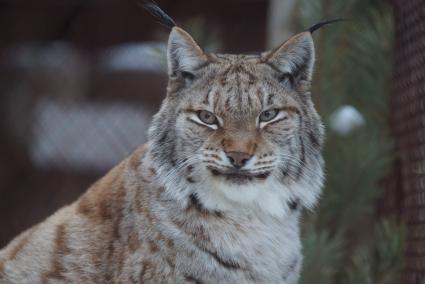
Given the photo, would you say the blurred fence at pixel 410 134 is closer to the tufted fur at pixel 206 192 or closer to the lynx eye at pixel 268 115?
the tufted fur at pixel 206 192

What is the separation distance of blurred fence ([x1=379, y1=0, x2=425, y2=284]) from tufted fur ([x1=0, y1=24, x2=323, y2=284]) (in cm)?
97

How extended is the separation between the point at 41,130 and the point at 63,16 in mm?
999

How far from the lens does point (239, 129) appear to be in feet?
10.9

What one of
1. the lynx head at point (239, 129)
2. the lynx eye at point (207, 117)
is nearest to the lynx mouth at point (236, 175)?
the lynx head at point (239, 129)

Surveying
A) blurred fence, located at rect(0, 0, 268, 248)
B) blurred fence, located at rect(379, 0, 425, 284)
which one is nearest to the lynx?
blurred fence, located at rect(379, 0, 425, 284)

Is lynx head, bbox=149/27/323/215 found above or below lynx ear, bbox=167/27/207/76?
below

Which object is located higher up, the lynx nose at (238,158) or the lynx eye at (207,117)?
the lynx eye at (207,117)

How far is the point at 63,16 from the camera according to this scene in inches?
255

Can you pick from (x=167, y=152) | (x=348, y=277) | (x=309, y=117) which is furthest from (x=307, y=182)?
(x=348, y=277)

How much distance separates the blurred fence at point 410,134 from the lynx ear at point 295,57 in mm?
938

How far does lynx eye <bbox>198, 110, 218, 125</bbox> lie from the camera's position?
11.2ft

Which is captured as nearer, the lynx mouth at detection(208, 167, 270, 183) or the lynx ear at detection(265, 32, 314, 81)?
the lynx mouth at detection(208, 167, 270, 183)

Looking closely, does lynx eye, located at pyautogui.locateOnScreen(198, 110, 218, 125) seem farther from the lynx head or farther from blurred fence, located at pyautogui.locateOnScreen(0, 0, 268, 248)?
blurred fence, located at pyautogui.locateOnScreen(0, 0, 268, 248)

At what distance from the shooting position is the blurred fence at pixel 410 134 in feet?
14.3
